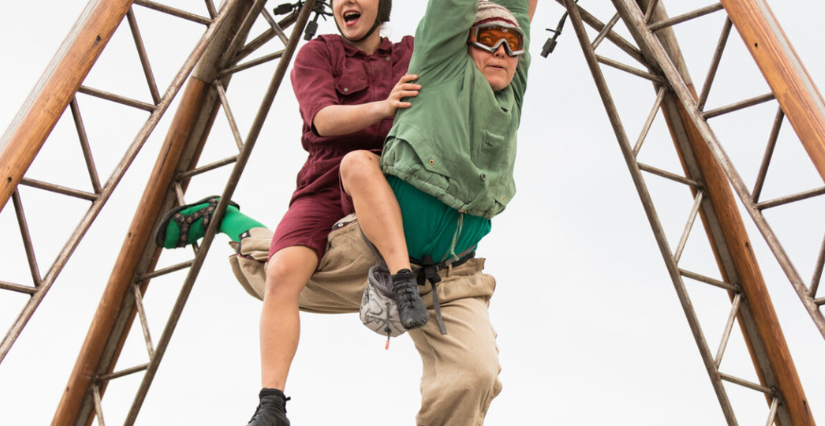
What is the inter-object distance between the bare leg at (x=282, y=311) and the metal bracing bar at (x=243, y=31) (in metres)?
1.62

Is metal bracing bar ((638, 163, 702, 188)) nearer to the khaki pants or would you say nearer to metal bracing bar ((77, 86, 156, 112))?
the khaki pants

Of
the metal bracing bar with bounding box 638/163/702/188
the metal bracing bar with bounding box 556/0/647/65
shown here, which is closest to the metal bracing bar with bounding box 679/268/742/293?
the metal bracing bar with bounding box 638/163/702/188

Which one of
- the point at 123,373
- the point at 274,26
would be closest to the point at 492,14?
the point at 274,26

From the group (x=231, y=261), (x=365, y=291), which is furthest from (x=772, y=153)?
(x=231, y=261)

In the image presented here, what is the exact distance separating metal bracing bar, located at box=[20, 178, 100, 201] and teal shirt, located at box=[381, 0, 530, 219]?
1.69m

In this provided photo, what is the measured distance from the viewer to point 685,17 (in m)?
5.39

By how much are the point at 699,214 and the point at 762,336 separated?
2.19 ft

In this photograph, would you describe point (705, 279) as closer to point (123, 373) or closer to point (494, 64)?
point (494, 64)

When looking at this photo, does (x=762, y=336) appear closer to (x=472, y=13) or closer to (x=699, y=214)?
(x=699, y=214)

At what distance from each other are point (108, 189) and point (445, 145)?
6.15 ft

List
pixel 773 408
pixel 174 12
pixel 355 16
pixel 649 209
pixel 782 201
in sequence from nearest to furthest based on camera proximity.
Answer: pixel 355 16 < pixel 782 201 < pixel 174 12 < pixel 649 209 < pixel 773 408

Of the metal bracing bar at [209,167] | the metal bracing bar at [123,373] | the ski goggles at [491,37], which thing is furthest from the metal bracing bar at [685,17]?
the metal bracing bar at [123,373]

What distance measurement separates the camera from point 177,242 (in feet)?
19.0

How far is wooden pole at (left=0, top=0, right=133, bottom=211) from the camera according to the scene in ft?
16.0
